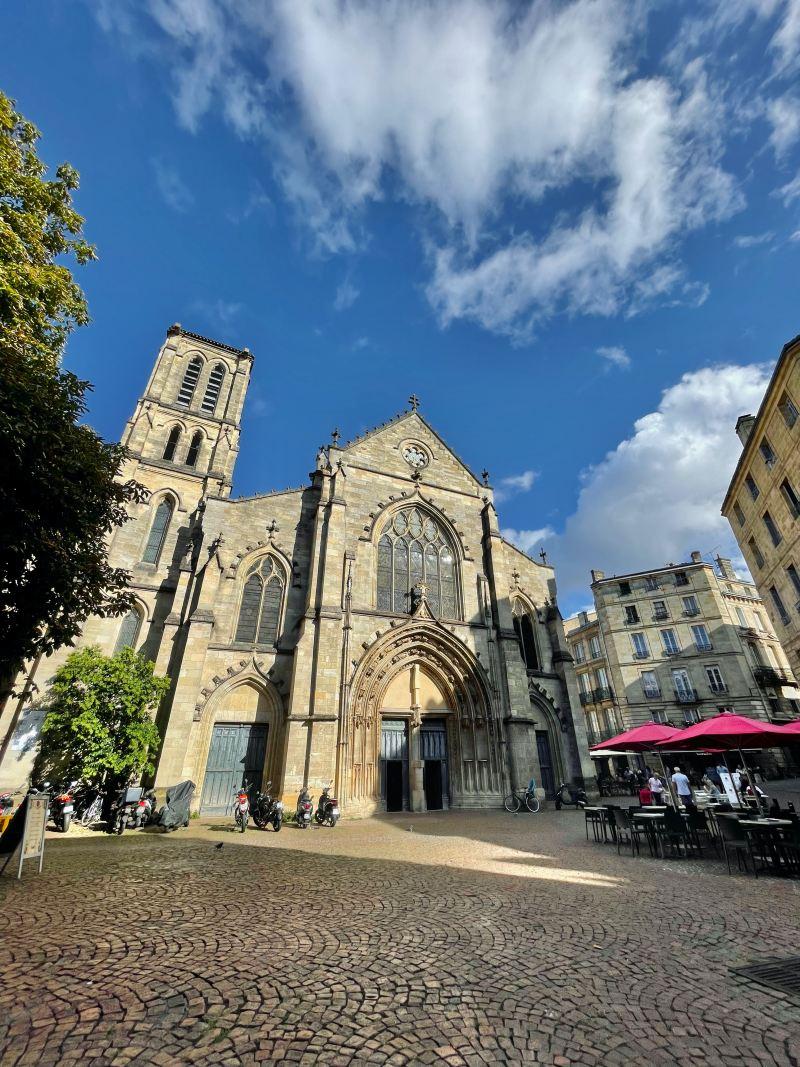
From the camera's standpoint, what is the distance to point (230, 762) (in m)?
14.9

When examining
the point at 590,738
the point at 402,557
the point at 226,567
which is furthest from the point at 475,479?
the point at 590,738

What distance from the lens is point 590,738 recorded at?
3506 centimetres

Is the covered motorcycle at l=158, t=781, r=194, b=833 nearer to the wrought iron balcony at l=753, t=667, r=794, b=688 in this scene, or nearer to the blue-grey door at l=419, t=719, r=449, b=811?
the blue-grey door at l=419, t=719, r=449, b=811

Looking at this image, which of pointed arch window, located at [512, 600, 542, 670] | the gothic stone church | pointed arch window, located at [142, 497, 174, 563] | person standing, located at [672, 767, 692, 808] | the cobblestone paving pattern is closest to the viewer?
the cobblestone paving pattern

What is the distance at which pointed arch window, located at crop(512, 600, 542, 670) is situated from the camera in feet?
69.4

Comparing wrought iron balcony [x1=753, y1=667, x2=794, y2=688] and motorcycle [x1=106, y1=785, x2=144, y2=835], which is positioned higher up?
wrought iron balcony [x1=753, y1=667, x2=794, y2=688]

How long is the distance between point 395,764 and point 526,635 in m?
8.82

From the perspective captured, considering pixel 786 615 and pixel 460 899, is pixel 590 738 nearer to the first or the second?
pixel 786 615

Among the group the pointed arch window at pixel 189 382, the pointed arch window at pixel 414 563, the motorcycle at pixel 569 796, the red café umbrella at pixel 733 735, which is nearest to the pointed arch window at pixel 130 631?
the pointed arch window at pixel 414 563

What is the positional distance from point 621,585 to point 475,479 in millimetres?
19595

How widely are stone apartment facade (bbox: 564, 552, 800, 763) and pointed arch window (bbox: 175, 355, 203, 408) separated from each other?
32306 mm

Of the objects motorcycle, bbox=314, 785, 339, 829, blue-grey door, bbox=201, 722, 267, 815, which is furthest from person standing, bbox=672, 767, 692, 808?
blue-grey door, bbox=201, 722, 267, 815

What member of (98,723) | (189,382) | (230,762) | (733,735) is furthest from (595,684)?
(189,382)

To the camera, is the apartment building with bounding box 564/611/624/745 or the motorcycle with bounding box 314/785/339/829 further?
the apartment building with bounding box 564/611/624/745
